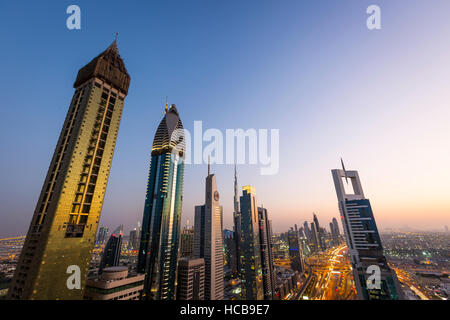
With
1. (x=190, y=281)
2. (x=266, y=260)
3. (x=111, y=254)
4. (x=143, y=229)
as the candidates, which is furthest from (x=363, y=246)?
(x=111, y=254)

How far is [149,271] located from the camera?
86.8 m

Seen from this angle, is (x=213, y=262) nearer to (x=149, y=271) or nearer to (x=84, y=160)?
(x=149, y=271)

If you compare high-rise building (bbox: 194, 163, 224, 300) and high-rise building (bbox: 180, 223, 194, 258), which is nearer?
high-rise building (bbox: 194, 163, 224, 300)

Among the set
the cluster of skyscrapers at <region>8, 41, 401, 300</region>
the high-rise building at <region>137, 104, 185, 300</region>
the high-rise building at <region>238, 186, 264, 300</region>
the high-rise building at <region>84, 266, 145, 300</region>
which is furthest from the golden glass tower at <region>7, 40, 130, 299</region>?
the high-rise building at <region>238, 186, 264, 300</region>

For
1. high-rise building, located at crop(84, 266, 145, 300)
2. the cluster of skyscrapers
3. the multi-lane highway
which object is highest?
the cluster of skyscrapers

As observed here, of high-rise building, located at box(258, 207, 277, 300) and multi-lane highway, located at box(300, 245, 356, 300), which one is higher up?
high-rise building, located at box(258, 207, 277, 300)

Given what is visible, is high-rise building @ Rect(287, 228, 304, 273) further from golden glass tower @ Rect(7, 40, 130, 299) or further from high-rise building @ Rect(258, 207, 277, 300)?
golden glass tower @ Rect(7, 40, 130, 299)

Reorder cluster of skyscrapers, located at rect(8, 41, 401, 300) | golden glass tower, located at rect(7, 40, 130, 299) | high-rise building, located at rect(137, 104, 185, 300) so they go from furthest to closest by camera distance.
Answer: high-rise building, located at rect(137, 104, 185, 300)
cluster of skyscrapers, located at rect(8, 41, 401, 300)
golden glass tower, located at rect(7, 40, 130, 299)

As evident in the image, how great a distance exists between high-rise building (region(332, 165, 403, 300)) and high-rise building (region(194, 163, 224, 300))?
214 feet

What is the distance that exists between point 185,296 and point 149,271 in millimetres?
20172

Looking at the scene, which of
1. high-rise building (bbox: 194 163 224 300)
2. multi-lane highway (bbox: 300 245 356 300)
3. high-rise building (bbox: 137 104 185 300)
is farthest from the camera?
Answer: high-rise building (bbox: 194 163 224 300)

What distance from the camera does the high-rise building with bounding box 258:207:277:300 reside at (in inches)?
3710
